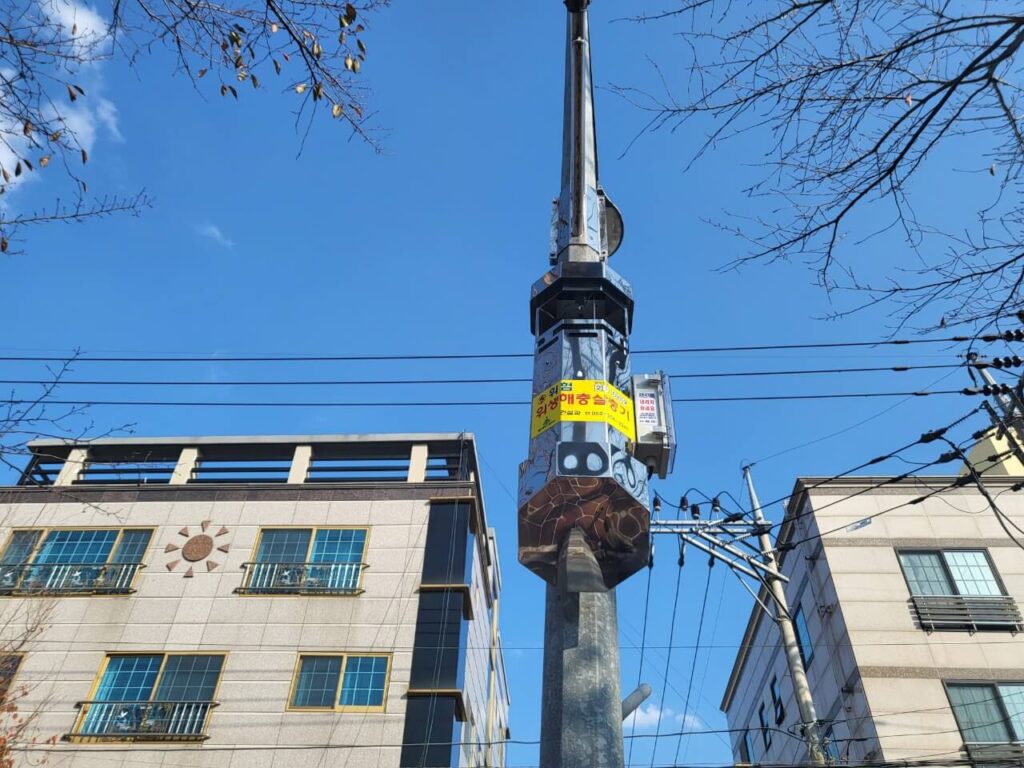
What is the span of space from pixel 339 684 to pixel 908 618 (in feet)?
43.6

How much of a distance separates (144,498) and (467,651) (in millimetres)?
10422

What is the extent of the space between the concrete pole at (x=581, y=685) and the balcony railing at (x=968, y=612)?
15.5m

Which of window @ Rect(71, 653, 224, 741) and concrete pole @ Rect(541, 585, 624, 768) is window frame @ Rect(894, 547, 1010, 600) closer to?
concrete pole @ Rect(541, 585, 624, 768)

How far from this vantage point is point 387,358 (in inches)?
655

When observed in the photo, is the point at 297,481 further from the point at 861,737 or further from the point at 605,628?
the point at 605,628

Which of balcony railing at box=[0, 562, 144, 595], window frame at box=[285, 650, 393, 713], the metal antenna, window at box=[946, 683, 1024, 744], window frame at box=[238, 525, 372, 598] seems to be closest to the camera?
the metal antenna

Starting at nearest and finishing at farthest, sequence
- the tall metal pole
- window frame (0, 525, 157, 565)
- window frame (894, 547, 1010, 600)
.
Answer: the tall metal pole < window frame (894, 547, 1010, 600) < window frame (0, 525, 157, 565)

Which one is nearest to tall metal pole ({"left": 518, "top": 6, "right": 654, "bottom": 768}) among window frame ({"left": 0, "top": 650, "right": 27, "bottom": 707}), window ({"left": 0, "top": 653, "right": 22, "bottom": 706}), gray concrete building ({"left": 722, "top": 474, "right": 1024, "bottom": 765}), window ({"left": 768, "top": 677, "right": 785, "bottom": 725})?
gray concrete building ({"left": 722, "top": 474, "right": 1024, "bottom": 765})

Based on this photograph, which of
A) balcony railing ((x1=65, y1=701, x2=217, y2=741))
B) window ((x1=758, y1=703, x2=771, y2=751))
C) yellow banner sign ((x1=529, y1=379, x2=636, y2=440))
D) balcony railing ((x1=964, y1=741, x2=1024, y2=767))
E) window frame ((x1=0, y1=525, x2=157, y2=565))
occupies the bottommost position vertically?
balcony railing ((x1=964, y1=741, x2=1024, y2=767))

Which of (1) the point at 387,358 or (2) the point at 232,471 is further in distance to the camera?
(2) the point at 232,471

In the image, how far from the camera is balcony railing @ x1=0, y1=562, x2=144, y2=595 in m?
20.5

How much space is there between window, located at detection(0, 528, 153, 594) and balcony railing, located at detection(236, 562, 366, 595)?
10.8 ft

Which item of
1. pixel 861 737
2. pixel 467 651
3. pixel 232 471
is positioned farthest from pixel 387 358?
pixel 861 737

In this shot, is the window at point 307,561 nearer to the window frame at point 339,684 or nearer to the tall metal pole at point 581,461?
the window frame at point 339,684
